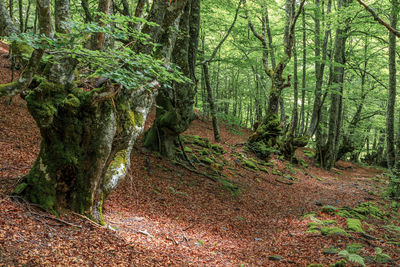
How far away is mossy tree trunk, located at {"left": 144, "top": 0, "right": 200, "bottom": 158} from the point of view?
837 cm

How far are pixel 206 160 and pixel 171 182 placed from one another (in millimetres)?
2652

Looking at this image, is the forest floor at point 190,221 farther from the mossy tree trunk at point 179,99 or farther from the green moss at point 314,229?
the mossy tree trunk at point 179,99

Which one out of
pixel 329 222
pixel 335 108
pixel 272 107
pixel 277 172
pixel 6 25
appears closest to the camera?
pixel 6 25

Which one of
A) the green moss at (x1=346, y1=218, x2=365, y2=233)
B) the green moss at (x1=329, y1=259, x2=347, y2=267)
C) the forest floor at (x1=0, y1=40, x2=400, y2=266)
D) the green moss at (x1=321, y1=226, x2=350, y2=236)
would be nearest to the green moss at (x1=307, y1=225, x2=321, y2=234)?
the forest floor at (x1=0, y1=40, x2=400, y2=266)

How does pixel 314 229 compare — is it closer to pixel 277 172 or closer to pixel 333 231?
pixel 333 231

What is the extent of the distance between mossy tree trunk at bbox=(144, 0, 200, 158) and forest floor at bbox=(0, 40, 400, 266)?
583 millimetres

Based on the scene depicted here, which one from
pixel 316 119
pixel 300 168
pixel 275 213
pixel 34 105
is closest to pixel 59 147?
pixel 34 105

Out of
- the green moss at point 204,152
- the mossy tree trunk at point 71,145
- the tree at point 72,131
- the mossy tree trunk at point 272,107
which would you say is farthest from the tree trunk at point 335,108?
the mossy tree trunk at point 71,145

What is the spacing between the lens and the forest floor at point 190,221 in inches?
128

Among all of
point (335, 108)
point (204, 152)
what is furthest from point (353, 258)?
point (335, 108)

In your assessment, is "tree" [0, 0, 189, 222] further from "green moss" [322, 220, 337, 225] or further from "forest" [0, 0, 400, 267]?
"green moss" [322, 220, 337, 225]

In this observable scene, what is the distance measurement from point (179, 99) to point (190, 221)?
4.05 m

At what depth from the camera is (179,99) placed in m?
8.67

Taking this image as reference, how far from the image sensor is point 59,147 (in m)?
3.72
